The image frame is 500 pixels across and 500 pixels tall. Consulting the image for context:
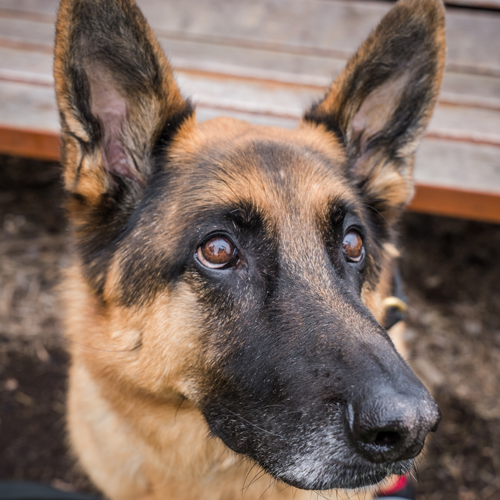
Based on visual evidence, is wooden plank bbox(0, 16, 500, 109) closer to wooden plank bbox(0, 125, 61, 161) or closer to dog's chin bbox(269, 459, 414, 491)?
wooden plank bbox(0, 125, 61, 161)

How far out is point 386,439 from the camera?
1735 mm

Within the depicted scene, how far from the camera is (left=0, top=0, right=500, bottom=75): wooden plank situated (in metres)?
4.68

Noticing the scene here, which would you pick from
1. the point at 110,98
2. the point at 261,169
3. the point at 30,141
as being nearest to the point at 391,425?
the point at 261,169

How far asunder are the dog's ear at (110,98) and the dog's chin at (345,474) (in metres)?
1.65

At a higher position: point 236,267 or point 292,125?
point 236,267

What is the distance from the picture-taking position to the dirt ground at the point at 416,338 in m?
4.37

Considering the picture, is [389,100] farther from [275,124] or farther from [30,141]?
[30,141]

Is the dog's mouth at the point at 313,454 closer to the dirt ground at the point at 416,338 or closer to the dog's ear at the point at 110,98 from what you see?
the dog's ear at the point at 110,98

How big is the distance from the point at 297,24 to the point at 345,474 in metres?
4.42

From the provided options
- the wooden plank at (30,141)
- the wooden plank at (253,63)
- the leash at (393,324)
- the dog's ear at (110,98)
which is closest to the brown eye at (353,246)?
the leash at (393,324)

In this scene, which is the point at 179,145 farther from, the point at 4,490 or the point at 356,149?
the point at 4,490

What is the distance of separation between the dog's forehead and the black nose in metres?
1.02

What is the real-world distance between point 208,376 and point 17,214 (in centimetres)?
501

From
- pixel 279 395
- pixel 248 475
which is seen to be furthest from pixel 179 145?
pixel 248 475
